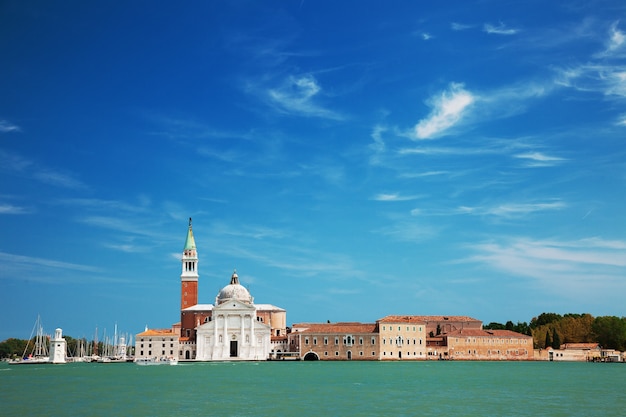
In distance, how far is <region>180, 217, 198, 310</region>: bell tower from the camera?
8194cm

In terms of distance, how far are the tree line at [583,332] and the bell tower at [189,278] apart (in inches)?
1520

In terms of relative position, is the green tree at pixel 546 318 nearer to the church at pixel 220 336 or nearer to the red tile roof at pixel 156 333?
the church at pixel 220 336

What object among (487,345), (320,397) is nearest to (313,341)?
(487,345)

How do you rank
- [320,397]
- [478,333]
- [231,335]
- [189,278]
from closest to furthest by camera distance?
1. [320,397]
2. [231,335]
3. [478,333]
4. [189,278]

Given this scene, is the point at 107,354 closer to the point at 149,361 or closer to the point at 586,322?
the point at 149,361

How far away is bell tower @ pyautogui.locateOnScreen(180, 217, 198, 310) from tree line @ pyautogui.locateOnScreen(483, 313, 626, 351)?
38.6 metres

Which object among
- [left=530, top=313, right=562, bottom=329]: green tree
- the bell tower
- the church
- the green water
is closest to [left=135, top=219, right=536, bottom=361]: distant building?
the church

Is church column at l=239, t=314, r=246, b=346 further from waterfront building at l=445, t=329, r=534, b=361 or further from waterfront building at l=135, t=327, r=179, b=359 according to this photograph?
waterfront building at l=445, t=329, r=534, b=361

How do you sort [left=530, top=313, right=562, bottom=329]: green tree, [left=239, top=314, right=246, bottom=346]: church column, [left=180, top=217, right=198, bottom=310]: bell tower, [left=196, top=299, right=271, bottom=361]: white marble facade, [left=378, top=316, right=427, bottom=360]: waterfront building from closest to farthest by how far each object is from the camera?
1. [left=378, top=316, right=427, bottom=360]: waterfront building
2. [left=196, top=299, right=271, bottom=361]: white marble facade
3. [left=239, top=314, right=246, bottom=346]: church column
4. [left=180, top=217, right=198, bottom=310]: bell tower
5. [left=530, top=313, right=562, bottom=329]: green tree

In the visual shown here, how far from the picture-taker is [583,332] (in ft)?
279

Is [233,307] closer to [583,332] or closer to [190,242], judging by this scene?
[190,242]

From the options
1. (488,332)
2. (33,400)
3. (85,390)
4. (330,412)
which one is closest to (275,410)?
(330,412)

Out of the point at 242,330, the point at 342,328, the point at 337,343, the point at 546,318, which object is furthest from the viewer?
the point at 546,318

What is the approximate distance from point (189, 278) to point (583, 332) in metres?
44.6
